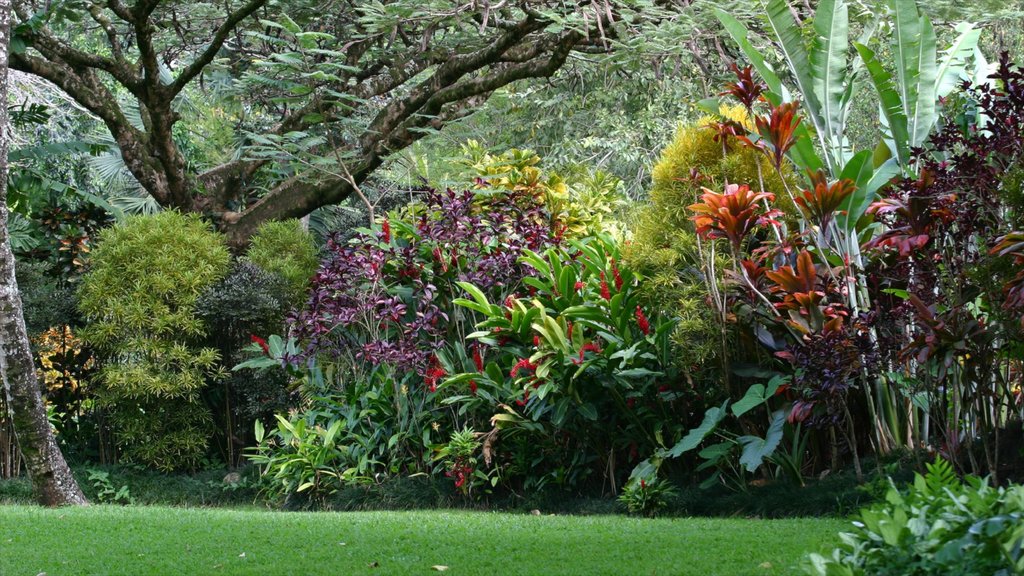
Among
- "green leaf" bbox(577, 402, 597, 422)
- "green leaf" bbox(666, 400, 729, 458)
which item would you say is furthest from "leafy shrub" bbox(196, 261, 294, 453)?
"green leaf" bbox(666, 400, 729, 458)

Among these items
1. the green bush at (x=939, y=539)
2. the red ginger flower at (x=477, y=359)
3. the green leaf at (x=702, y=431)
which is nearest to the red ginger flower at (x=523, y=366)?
the red ginger flower at (x=477, y=359)

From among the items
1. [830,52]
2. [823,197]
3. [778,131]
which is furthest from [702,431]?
[830,52]

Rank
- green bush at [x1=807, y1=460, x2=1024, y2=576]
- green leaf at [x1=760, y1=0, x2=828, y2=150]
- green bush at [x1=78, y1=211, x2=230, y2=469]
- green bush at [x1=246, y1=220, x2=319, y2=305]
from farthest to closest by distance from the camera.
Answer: green bush at [x1=246, y1=220, x2=319, y2=305]
green bush at [x1=78, y1=211, x2=230, y2=469]
green leaf at [x1=760, y1=0, x2=828, y2=150]
green bush at [x1=807, y1=460, x2=1024, y2=576]

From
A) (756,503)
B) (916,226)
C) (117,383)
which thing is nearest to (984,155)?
(916,226)

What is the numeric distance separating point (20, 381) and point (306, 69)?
11.8 ft

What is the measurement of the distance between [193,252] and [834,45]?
581 cm

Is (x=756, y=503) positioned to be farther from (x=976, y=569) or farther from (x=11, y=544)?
(x=11, y=544)

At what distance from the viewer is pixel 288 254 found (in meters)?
9.69

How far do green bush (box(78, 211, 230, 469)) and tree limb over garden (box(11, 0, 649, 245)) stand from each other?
1.10m

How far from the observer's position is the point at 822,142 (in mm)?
5953

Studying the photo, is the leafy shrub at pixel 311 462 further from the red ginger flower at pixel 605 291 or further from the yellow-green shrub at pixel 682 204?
the yellow-green shrub at pixel 682 204

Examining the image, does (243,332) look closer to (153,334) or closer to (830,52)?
(153,334)

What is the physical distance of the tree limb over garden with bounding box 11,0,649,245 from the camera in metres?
8.62

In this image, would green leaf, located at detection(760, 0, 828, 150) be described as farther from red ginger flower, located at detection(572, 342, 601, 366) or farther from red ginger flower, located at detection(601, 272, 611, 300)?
red ginger flower, located at detection(572, 342, 601, 366)
